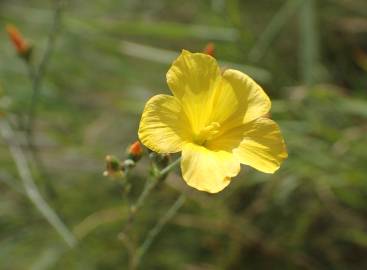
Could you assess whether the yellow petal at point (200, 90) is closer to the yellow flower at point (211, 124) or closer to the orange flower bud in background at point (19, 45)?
the yellow flower at point (211, 124)

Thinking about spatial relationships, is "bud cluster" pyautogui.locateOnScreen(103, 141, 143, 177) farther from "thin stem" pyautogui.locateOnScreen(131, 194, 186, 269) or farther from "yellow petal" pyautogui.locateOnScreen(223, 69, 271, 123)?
"yellow petal" pyautogui.locateOnScreen(223, 69, 271, 123)

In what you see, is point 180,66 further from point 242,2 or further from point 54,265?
point 242,2

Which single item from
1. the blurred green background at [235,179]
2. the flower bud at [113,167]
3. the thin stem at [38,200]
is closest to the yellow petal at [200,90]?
the flower bud at [113,167]

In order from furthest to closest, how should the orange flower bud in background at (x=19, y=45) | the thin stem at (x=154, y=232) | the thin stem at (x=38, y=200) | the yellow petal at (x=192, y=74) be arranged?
the thin stem at (x=38, y=200) < the orange flower bud in background at (x=19, y=45) < the thin stem at (x=154, y=232) < the yellow petal at (x=192, y=74)

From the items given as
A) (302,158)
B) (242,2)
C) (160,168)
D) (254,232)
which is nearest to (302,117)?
(302,158)

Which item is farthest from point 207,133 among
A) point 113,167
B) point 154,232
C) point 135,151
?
point 154,232

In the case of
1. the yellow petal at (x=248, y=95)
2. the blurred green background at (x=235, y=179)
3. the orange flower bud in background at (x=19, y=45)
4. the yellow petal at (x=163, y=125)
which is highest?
the yellow petal at (x=248, y=95)
